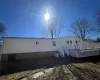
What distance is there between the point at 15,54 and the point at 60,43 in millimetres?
7753

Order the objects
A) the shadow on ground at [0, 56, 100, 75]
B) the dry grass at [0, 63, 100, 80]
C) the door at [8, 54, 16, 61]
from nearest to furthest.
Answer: the dry grass at [0, 63, 100, 80] → the shadow on ground at [0, 56, 100, 75] → the door at [8, 54, 16, 61]

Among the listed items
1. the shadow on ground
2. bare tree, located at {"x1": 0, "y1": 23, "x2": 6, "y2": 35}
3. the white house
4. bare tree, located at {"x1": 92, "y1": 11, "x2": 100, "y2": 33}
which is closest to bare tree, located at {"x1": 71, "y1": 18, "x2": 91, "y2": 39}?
bare tree, located at {"x1": 92, "y1": 11, "x2": 100, "y2": 33}

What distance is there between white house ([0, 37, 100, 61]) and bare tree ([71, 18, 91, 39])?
13.7 metres

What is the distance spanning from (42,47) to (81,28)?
60.6 ft

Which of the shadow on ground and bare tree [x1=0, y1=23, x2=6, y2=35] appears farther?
bare tree [x1=0, y1=23, x2=6, y2=35]

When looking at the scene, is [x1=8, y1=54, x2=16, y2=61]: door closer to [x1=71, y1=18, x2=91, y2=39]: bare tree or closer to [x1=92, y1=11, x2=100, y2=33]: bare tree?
[x1=71, y1=18, x2=91, y2=39]: bare tree

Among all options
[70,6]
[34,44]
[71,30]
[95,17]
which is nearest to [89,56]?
[70,6]

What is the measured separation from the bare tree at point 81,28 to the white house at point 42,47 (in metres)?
13.7

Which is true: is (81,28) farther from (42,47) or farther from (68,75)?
(68,75)

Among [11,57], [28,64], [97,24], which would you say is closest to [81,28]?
[97,24]

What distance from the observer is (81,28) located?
1205 inches

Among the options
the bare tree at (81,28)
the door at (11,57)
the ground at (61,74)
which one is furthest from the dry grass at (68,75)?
the bare tree at (81,28)

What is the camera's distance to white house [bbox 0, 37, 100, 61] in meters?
14.2

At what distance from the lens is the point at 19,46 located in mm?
15367
